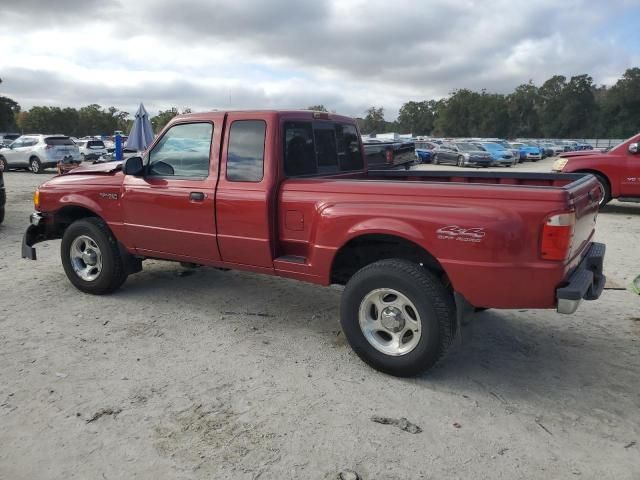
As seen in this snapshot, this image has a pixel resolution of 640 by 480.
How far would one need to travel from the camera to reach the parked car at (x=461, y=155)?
2719 centimetres

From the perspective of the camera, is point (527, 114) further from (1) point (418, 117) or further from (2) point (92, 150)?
(2) point (92, 150)

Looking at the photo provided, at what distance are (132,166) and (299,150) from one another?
5.16 ft

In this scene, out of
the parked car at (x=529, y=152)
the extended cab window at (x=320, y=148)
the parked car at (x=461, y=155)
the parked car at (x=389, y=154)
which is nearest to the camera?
the extended cab window at (x=320, y=148)

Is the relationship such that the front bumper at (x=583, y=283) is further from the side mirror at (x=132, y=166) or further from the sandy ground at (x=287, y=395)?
the side mirror at (x=132, y=166)

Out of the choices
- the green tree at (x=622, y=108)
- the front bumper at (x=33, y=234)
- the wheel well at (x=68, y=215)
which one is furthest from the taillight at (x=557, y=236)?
the green tree at (x=622, y=108)

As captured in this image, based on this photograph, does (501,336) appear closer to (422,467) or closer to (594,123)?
(422,467)

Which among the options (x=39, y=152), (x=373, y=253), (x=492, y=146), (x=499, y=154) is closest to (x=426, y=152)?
(x=492, y=146)

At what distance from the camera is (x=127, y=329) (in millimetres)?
4559

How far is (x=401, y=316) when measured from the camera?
3639 mm

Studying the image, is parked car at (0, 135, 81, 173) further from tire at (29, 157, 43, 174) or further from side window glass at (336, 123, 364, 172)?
side window glass at (336, 123, 364, 172)

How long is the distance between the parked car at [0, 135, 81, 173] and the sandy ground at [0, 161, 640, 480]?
18.8 meters

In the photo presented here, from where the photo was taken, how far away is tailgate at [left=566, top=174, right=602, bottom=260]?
3.33 metres

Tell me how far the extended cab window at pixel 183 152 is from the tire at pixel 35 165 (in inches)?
785

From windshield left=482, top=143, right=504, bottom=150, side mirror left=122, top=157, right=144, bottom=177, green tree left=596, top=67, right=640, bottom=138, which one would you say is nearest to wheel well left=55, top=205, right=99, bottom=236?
side mirror left=122, top=157, right=144, bottom=177
